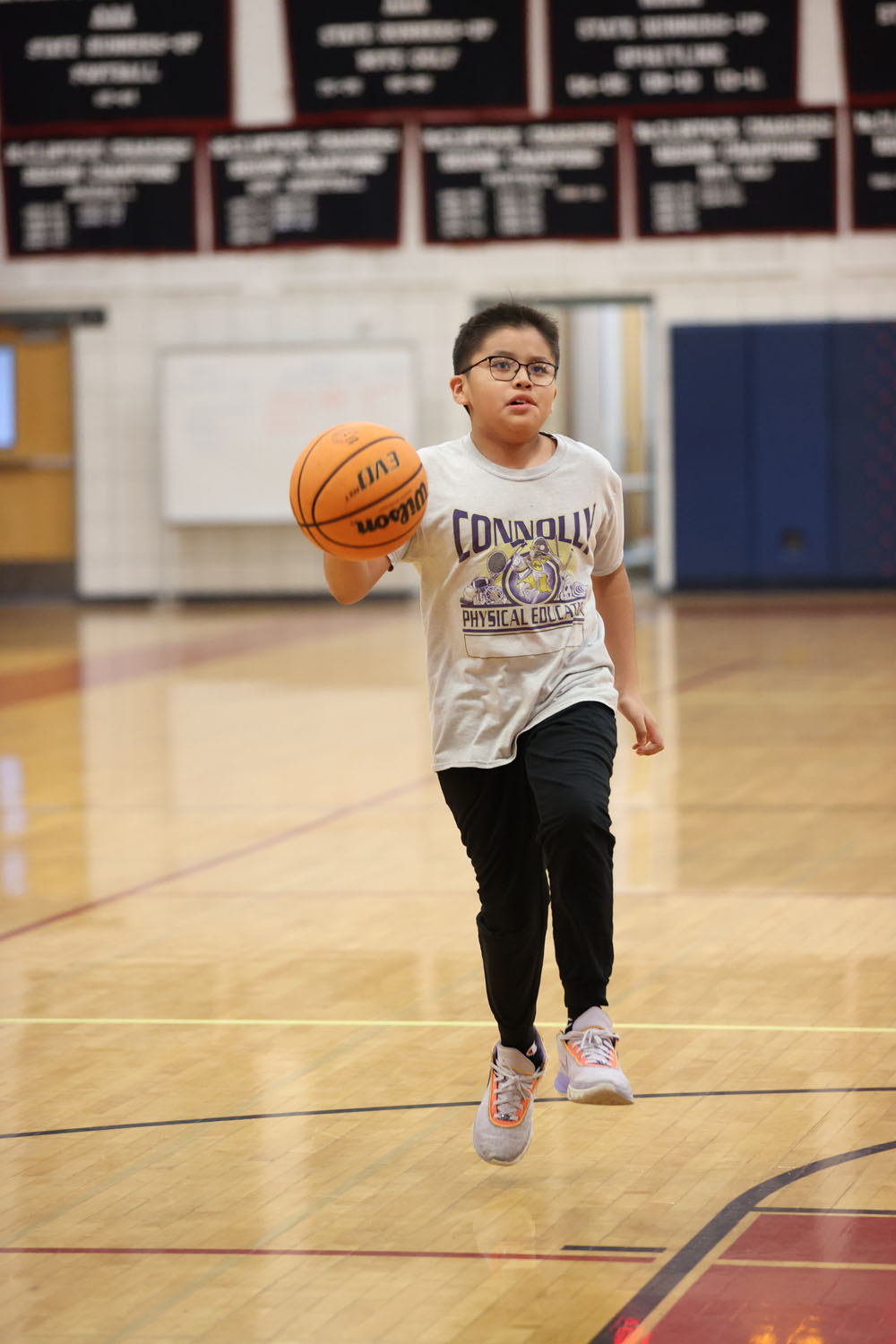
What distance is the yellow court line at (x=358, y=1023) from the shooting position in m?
3.78

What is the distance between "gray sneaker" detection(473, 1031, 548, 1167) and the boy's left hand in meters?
0.53

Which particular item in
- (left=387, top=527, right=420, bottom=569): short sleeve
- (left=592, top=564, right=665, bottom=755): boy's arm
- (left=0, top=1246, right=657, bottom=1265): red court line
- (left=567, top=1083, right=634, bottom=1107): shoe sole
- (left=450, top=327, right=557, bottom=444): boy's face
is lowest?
(left=0, top=1246, right=657, bottom=1265): red court line

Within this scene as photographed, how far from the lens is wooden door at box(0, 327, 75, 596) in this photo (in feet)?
51.2

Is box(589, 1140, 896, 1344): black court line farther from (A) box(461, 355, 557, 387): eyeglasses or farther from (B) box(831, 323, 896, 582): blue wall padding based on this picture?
(B) box(831, 323, 896, 582): blue wall padding

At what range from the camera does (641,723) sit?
308 cm

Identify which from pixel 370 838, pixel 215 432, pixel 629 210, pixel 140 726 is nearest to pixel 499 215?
pixel 629 210

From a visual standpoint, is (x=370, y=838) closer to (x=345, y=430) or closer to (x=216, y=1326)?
(x=345, y=430)

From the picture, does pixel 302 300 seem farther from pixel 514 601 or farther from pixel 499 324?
pixel 514 601

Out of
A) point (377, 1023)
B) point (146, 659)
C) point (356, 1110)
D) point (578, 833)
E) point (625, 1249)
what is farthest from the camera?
point (146, 659)

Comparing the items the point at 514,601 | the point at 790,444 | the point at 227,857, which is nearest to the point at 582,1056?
the point at 514,601

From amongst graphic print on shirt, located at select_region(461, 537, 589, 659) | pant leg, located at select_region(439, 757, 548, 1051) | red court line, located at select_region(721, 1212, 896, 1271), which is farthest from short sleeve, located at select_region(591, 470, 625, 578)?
red court line, located at select_region(721, 1212, 896, 1271)

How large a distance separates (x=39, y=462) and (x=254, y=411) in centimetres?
196

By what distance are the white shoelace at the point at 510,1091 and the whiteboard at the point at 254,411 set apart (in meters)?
12.0

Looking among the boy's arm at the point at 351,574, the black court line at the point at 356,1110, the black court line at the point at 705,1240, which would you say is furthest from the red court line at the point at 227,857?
the black court line at the point at 705,1240
